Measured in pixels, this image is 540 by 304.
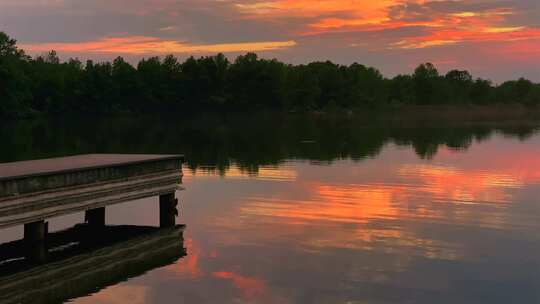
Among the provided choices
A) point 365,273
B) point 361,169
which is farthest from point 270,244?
point 361,169

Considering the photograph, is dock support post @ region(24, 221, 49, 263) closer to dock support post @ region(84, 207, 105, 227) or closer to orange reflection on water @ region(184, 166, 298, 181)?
dock support post @ region(84, 207, 105, 227)

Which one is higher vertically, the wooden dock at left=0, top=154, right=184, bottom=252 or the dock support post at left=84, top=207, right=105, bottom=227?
the wooden dock at left=0, top=154, right=184, bottom=252

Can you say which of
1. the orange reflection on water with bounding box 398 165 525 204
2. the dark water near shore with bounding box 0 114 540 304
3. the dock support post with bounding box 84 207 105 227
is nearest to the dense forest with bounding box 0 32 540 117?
the dark water near shore with bounding box 0 114 540 304

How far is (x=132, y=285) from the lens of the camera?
18203 mm

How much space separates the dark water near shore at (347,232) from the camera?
1777 cm

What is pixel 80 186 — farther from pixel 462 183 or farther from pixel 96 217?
pixel 462 183

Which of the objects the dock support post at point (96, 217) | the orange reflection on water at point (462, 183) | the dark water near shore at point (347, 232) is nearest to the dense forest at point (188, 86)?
the dark water near shore at point (347, 232)

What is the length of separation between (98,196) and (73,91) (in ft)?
491

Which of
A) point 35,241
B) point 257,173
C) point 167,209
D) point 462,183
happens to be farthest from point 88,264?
point 462,183

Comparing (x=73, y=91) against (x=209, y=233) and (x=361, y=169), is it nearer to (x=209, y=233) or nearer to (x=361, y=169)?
(x=361, y=169)

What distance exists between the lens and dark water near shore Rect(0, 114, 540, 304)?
58.3ft

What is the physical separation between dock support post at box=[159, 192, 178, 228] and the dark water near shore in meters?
1.04

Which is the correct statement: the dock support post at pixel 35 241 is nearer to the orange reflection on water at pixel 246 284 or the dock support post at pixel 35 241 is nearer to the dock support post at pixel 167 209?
the orange reflection on water at pixel 246 284

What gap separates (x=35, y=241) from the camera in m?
19.8
